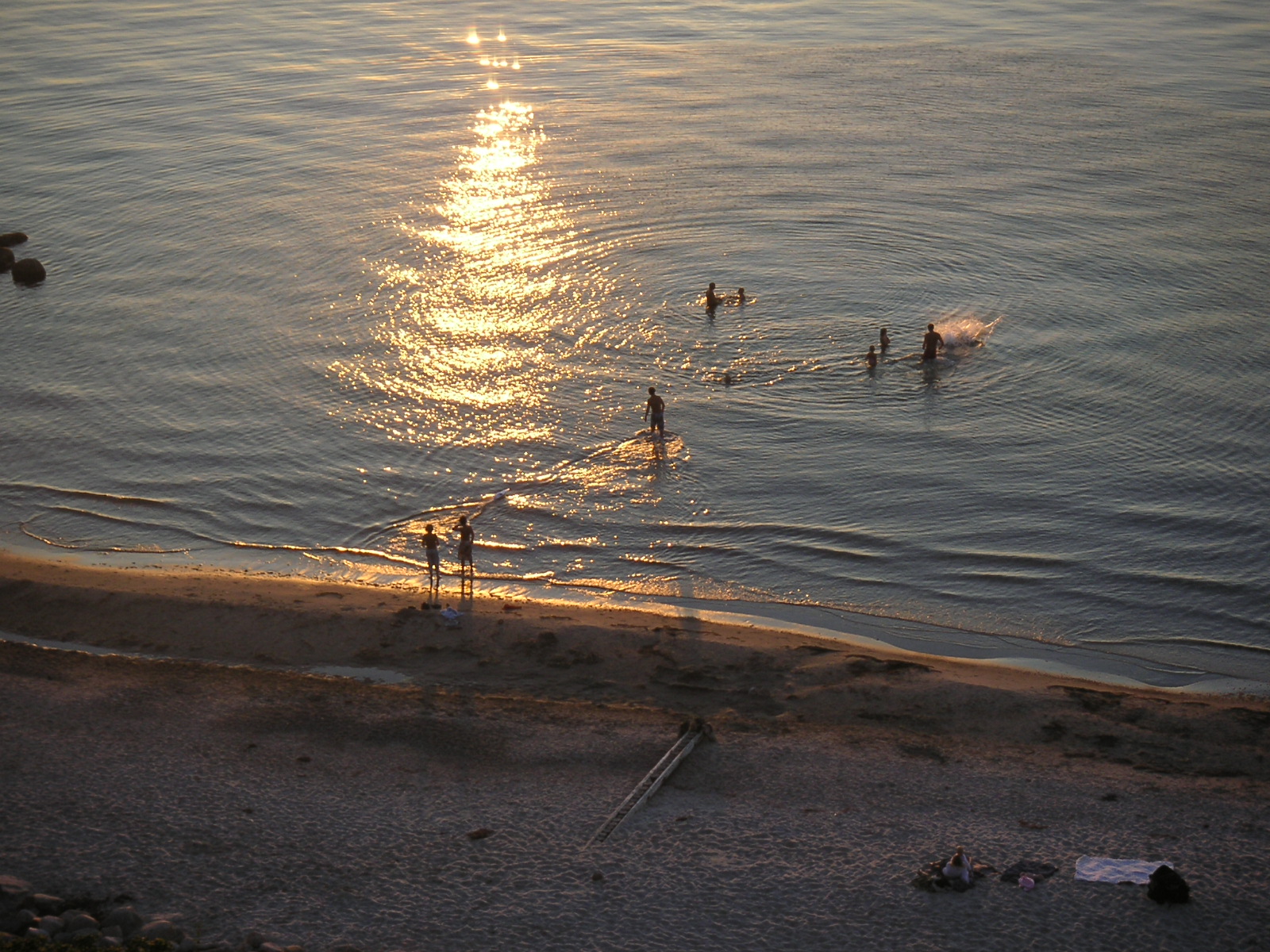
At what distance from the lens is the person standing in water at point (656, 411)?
1184 inches

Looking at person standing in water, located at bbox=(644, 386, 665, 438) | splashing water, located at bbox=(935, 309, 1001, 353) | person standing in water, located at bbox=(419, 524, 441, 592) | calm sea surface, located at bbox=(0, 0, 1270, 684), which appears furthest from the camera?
splashing water, located at bbox=(935, 309, 1001, 353)

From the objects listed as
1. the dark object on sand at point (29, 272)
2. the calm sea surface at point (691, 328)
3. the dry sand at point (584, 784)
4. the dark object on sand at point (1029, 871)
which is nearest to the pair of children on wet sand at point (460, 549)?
the dry sand at point (584, 784)

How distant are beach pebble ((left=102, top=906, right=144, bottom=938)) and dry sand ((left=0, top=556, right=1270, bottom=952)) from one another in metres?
0.56

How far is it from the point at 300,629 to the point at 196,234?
28.3 metres

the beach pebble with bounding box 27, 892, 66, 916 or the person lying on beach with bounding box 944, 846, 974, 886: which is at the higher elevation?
the beach pebble with bounding box 27, 892, 66, 916

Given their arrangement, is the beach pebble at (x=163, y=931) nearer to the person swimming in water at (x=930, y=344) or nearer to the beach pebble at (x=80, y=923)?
the beach pebble at (x=80, y=923)

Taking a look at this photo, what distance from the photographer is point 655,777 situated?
18062 millimetres

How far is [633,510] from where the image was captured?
2773 centimetres

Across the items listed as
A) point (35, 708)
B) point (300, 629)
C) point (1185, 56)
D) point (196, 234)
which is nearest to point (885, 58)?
point (1185, 56)

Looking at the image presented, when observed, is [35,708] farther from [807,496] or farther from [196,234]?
[196,234]

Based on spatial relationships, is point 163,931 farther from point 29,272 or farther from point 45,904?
point 29,272

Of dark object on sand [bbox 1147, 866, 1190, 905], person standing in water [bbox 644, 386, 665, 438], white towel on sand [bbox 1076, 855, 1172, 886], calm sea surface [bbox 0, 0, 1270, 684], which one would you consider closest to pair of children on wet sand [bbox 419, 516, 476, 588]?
calm sea surface [bbox 0, 0, 1270, 684]

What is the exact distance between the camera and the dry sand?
604 inches

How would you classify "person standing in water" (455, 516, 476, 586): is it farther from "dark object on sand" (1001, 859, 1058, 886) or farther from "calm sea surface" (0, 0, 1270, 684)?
"dark object on sand" (1001, 859, 1058, 886)
